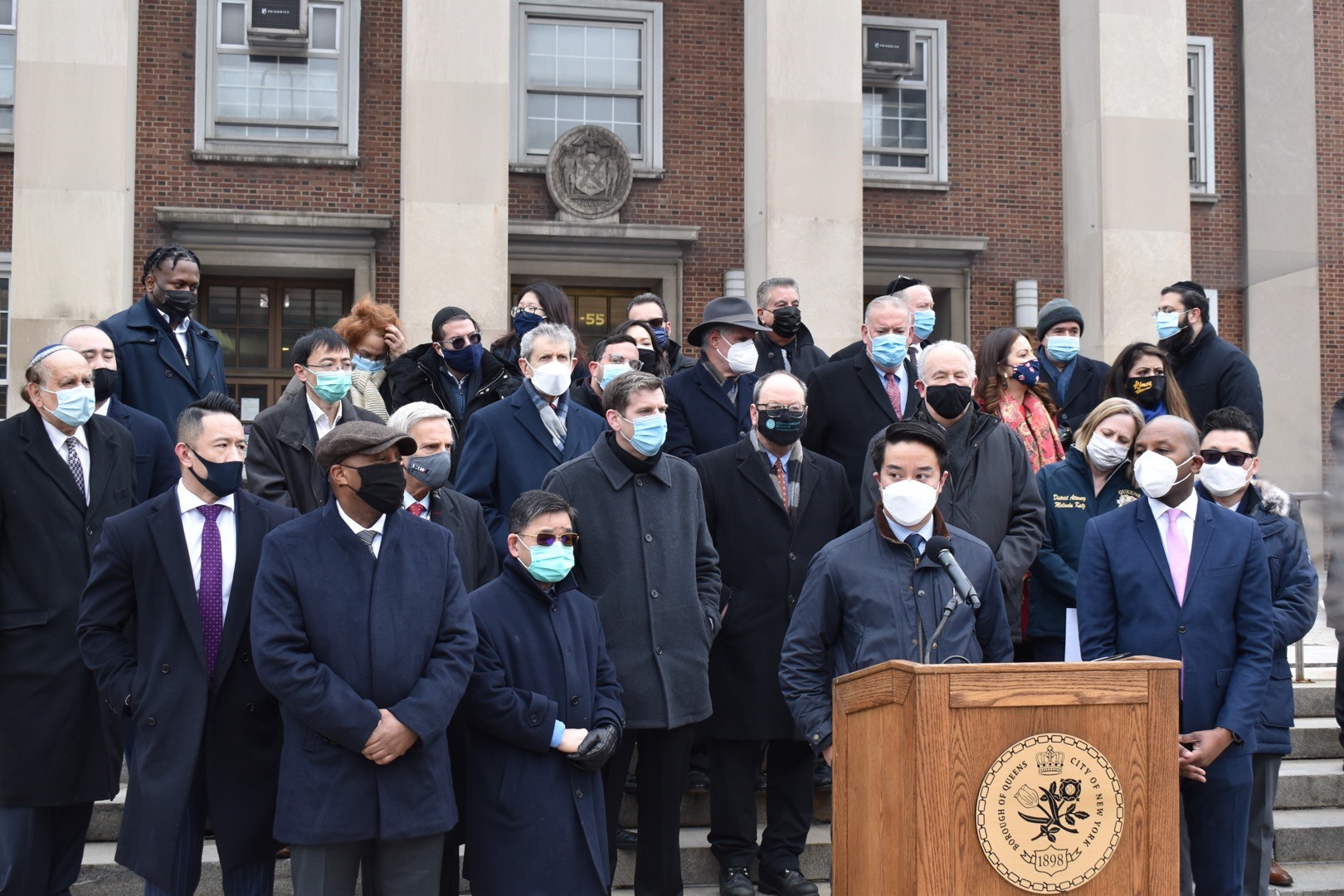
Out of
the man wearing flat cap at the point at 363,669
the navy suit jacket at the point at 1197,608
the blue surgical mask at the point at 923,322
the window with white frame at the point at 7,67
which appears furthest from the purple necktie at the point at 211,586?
the window with white frame at the point at 7,67

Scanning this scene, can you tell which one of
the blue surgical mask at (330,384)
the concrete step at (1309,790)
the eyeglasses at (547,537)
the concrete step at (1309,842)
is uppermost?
the blue surgical mask at (330,384)

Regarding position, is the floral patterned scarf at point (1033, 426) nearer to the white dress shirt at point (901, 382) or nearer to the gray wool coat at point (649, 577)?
the white dress shirt at point (901, 382)

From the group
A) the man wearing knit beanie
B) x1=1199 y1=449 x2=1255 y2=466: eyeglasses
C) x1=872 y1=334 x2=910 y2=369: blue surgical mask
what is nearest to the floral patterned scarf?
x1=872 y1=334 x2=910 y2=369: blue surgical mask

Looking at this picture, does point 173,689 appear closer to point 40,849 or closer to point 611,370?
point 40,849

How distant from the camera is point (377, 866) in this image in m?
5.19

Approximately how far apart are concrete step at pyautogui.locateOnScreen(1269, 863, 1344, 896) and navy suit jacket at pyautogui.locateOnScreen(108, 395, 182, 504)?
5.46 meters

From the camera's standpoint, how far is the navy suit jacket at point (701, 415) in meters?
7.51

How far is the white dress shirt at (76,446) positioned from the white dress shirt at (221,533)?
2.84 feet

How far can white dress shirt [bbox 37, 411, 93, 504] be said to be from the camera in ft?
20.4

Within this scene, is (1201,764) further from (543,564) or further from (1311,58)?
(1311,58)

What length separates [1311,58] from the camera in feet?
63.4

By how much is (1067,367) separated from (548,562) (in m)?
4.41

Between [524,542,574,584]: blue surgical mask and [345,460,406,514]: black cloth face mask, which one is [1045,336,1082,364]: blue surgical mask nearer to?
[524,542,574,584]: blue surgical mask

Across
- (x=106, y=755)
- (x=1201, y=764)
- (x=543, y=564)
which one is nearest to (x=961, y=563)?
(x=1201, y=764)
